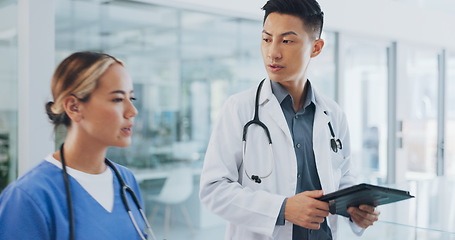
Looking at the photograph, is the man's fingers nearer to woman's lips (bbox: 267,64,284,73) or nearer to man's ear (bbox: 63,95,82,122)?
woman's lips (bbox: 267,64,284,73)

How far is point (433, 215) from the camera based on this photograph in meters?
2.25

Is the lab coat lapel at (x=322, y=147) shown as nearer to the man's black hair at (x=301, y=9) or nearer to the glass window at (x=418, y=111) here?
the man's black hair at (x=301, y=9)

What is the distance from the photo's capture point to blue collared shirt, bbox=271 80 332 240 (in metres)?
1.48

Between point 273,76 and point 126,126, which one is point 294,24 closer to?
point 273,76

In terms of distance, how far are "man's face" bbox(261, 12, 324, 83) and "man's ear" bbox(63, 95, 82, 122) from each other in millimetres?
686

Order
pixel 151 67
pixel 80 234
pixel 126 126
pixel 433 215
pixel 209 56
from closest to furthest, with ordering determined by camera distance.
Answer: pixel 80 234 → pixel 126 126 → pixel 433 215 → pixel 151 67 → pixel 209 56

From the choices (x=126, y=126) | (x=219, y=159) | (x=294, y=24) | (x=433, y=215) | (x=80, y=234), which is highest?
(x=294, y=24)

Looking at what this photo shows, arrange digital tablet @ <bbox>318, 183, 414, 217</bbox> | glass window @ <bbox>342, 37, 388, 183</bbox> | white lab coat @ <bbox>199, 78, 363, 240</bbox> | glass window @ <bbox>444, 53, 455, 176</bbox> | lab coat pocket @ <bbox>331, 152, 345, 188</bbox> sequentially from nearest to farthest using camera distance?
digital tablet @ <bbox>318, 183, 414, 217</bbox> < white lab coat @ <bbox>199, 78, 363, 240</bbox> < lab coat pocket @ <bbox>331, 152, 345, 188</bbox> < glass window @ <bbox>342, 37, 388, 183</bbox> < glass window @ <bbox>444, 53, 455, 176</bbox>

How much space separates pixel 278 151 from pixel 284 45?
35 cm

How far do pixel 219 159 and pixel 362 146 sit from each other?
11.0 ft

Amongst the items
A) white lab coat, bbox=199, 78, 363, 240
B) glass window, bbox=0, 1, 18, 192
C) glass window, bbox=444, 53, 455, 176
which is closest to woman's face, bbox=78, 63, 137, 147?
white lab coat, bbox=199, 78, 363, 240

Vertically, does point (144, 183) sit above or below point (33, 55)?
below

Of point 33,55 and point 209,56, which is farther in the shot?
point 209,56

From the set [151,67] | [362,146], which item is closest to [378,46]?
[362,146]
